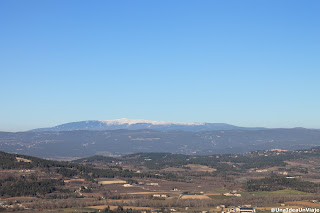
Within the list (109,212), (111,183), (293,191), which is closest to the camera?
(109,212)

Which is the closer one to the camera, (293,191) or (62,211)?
(62,211)

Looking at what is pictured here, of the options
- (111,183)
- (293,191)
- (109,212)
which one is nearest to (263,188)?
(293,191)

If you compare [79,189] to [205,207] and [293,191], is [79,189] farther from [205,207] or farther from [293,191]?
[293,191]

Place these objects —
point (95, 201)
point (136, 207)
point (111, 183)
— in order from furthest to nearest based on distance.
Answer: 1. point (111, 183)
2. point (95, 201)
3. point (136, 207)

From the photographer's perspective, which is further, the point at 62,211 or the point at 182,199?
the point at 182,199

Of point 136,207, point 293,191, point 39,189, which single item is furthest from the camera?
point 293,191

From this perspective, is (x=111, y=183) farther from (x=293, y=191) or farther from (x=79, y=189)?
(x=293, y=191)

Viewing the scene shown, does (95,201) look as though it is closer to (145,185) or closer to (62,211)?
(62,211)

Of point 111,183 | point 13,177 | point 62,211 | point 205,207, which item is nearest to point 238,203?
point 205,207

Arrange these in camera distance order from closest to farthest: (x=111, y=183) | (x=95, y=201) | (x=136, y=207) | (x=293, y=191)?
(x=136, y=207) → (x=95, y=201) → (x=293, y=191) → (x=111, y=183)
